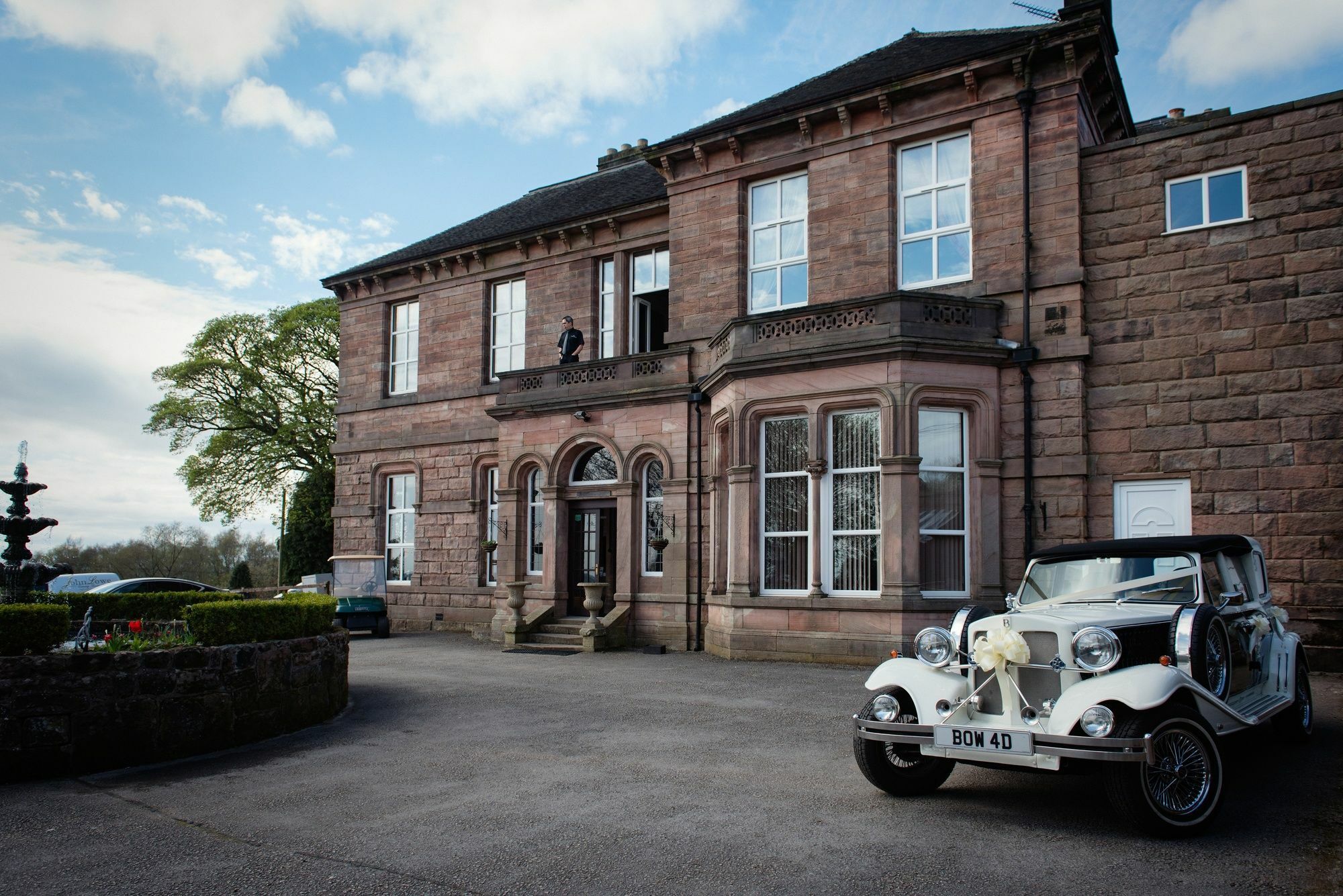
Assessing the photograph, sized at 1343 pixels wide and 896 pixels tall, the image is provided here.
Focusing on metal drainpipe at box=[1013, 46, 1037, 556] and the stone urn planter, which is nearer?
metal drainpipe at box=[1013, 46, 1037, 556]

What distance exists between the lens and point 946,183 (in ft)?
49.7

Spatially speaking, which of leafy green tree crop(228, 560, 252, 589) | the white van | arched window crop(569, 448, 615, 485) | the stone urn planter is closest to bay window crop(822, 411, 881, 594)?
the stone urn planter

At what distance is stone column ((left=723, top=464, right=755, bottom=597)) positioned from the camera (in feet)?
48.8

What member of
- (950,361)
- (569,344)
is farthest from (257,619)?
(569,344)

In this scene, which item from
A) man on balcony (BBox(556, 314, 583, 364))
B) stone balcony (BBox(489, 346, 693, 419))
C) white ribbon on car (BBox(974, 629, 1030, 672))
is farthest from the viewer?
man on balcony (BBox(556, 314, 583, 364))

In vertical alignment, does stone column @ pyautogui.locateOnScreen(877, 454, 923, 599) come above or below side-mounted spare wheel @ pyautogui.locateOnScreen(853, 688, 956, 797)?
above

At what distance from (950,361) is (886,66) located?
5.96 m

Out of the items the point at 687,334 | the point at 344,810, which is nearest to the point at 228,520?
the point at 687,334

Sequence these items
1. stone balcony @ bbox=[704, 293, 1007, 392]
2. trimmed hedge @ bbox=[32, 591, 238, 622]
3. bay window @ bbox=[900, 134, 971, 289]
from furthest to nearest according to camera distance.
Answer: bay window @ bbox=[900, 134, 971, 289] → stone balcony @ bbox=[704, 293, 1007, 392] → trimmed hedge @ bbox=[32, 591, 238, 622]

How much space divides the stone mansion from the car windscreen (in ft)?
18.7

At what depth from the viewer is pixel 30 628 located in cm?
757

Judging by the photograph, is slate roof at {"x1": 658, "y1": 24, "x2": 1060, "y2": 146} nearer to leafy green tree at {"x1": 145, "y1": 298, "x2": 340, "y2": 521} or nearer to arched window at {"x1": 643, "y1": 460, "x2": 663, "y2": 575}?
arched window at {"x1": 643, "y1": 460, "x2": 663, "y2": 575}

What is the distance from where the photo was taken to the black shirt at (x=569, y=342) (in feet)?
64.2

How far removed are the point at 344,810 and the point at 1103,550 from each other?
582 cm
